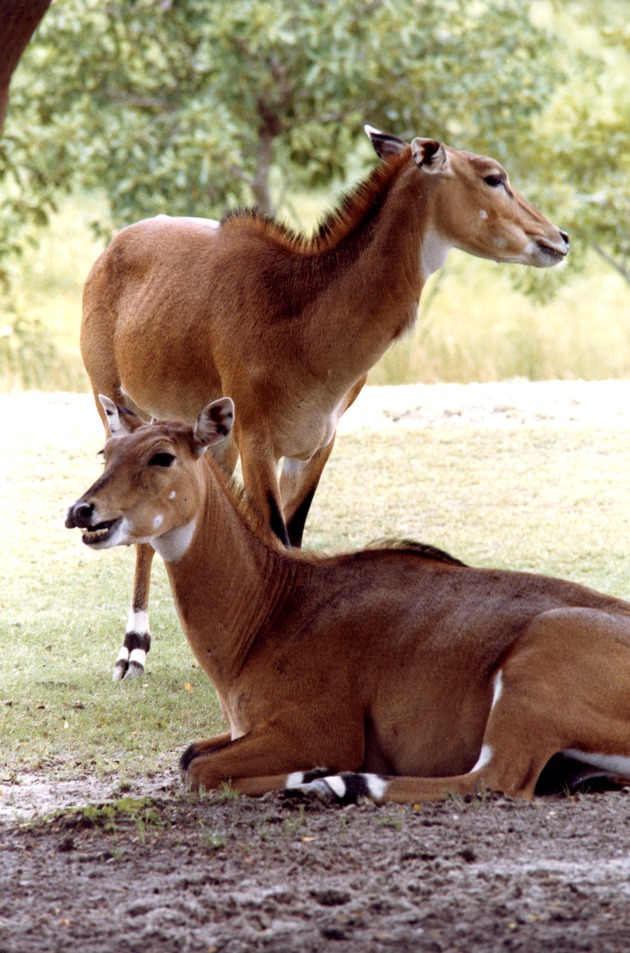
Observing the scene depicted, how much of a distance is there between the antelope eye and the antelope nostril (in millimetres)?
290

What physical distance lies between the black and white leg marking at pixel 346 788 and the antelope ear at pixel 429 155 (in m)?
2.87

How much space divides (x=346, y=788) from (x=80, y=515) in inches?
51.1

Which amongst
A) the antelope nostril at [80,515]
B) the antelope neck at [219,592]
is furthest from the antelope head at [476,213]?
the antelope nostril at [80,515]

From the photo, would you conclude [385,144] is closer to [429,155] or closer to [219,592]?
[429,155]

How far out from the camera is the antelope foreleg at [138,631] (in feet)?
23.6

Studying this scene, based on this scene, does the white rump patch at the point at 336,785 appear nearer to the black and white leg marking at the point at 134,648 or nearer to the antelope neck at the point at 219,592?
the antelope neck at the point at 219,592

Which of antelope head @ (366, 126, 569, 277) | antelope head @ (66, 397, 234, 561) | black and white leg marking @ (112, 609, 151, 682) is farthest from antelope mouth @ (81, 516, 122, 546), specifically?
antelope head @ (366, 126, 569, 277)

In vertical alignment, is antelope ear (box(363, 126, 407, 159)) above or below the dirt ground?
above

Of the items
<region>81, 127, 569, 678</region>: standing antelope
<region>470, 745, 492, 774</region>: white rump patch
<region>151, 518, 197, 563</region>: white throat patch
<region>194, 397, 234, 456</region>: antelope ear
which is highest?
<region>81, 127, 569, 678</region>: standing antelope

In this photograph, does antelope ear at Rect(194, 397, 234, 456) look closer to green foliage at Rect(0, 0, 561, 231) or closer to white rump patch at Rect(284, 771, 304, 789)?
white rump patch at Rect(284, 771, 304, 789)

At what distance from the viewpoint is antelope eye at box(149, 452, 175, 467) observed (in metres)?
5.24

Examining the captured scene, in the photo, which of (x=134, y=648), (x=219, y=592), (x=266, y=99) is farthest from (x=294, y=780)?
(x=266, y=99)

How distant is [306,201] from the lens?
85.1 ft

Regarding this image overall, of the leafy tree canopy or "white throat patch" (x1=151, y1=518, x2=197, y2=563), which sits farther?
the leafy tree canopy
